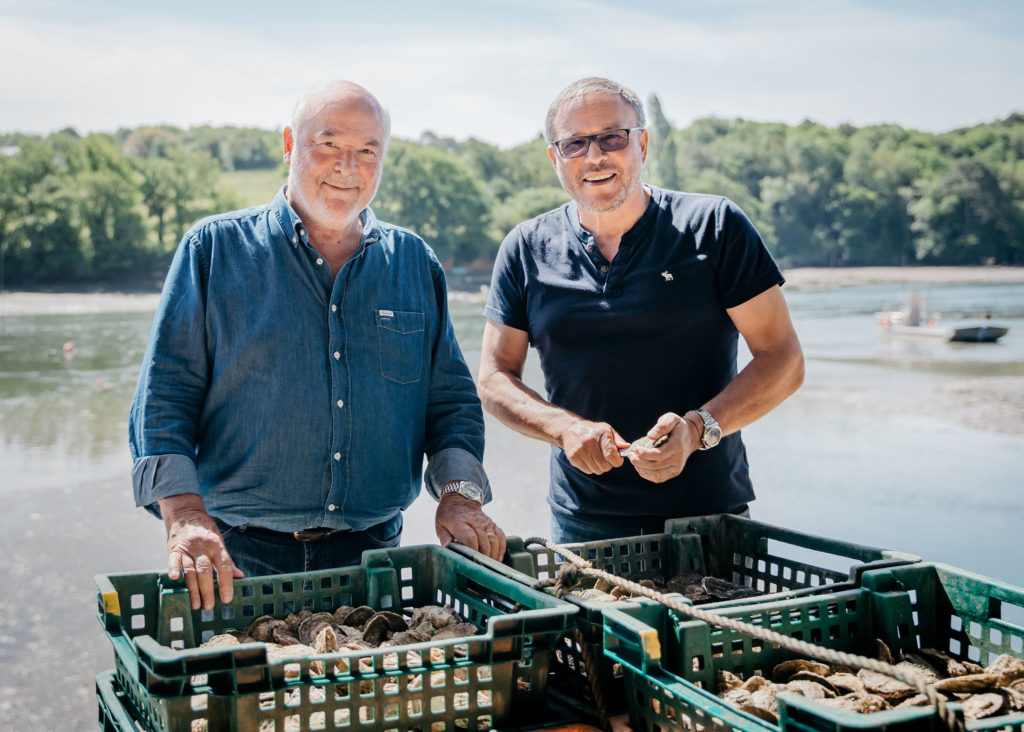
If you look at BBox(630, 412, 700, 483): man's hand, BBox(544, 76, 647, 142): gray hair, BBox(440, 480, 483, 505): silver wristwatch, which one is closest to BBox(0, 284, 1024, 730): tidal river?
BBox(630, 412, 700, 483): man's hand

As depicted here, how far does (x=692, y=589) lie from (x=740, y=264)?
36.7 inches

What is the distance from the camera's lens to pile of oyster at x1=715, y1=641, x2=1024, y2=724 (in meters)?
1.78

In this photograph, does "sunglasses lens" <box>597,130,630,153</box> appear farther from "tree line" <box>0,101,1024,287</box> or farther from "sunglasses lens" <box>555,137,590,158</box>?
"tree line" <box>0,101,1024,287</box>

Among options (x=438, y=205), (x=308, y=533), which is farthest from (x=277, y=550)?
(x=438, y=205)

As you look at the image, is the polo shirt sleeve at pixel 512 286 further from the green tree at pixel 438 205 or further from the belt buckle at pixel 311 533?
the green tree at pixel 438 205

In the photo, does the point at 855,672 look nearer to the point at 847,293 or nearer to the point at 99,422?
the point at 99,422

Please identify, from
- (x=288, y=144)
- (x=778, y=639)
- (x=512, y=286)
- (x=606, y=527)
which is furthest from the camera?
(x=512, y=286)

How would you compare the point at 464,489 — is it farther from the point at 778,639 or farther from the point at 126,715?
the point at 778,639

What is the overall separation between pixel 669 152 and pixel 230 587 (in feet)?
267

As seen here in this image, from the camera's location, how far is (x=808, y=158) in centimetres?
9519

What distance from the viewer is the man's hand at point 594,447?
260 centimetres

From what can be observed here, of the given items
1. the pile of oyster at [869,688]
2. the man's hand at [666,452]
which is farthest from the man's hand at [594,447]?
the pile of oyster at [869,688]

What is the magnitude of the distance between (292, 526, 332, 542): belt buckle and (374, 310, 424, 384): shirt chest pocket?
0.45 meters

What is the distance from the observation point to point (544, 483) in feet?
41.4
